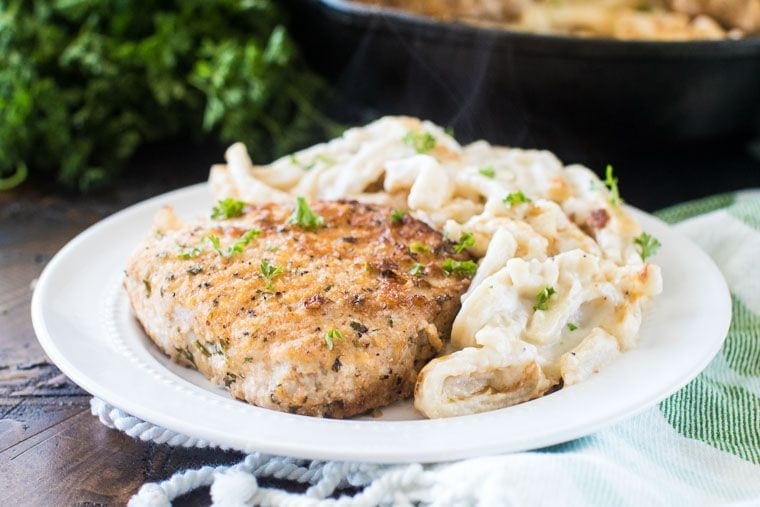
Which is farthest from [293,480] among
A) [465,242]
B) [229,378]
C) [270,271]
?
[465,242]

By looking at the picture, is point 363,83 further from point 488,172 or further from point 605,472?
point 605,472

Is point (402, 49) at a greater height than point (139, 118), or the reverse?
point (402, 49)

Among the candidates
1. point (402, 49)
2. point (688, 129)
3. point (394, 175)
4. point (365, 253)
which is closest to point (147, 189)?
point (402, 49)

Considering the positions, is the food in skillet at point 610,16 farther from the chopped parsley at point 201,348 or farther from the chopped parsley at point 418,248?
the chopped parsley at point 201,348

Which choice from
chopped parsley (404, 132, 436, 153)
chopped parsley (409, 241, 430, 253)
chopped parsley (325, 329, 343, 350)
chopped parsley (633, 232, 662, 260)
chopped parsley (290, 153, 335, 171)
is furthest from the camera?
chopped parsley (290, 153, 335, 171)

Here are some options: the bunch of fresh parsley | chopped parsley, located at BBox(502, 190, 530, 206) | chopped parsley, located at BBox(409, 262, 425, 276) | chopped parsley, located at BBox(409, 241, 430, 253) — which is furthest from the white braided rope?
the bunch of fresh parsley

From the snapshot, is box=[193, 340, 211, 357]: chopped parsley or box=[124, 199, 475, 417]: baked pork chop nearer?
box=[124, 199, 475, 417]: baked pork chop

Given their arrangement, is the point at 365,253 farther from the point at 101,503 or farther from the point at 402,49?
the point at 402,49

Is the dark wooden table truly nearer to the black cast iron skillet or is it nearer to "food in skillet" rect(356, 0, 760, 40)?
the black cast iron skillet
